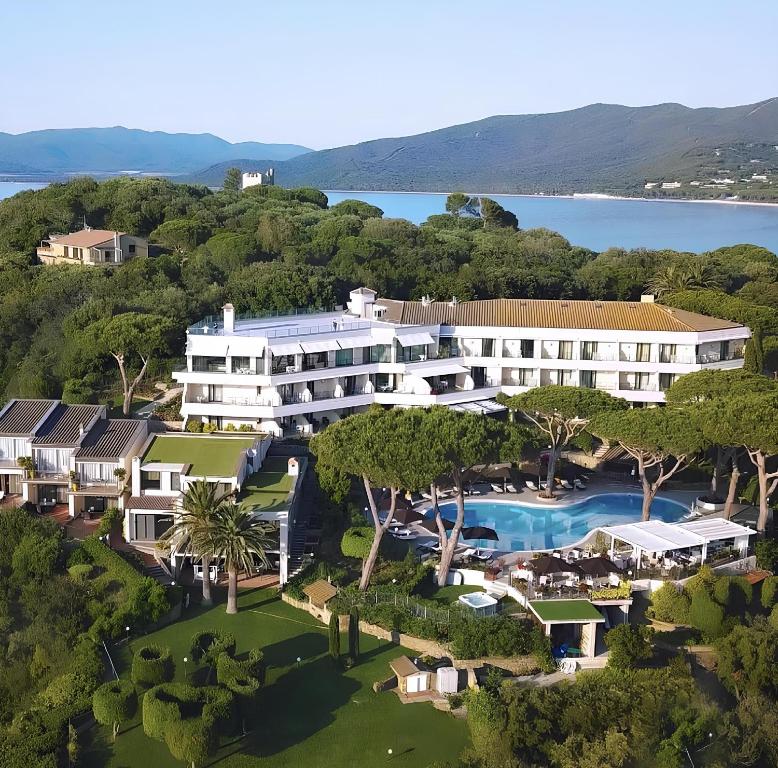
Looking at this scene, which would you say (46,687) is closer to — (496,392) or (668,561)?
(668,561)

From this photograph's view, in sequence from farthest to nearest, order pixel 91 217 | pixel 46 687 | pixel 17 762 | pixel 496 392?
pixel 91 217 → pixel 496 392 → pixel 46 687 → pixel 17 762

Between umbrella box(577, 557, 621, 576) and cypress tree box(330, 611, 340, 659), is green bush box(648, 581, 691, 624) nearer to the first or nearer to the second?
umbrella box(577, 557, 621, 576)

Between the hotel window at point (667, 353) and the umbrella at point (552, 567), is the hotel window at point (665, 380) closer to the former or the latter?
the hotel window at point (667, 353)

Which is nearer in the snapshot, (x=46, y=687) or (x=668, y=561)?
(x=46, y=687)

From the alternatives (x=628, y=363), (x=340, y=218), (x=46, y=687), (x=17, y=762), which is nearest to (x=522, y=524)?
(x=628, y=363)

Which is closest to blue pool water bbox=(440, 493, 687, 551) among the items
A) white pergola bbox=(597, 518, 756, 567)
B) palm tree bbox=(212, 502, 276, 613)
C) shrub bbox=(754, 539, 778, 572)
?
white pergola bbox=(597, 518, 756, 567)

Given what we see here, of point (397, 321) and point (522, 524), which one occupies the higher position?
point (397, 321)

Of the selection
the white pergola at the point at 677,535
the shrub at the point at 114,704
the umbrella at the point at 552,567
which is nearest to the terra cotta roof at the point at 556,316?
the white pergola at the point at 677,535

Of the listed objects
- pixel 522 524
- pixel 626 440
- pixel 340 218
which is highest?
pixel 340 218
